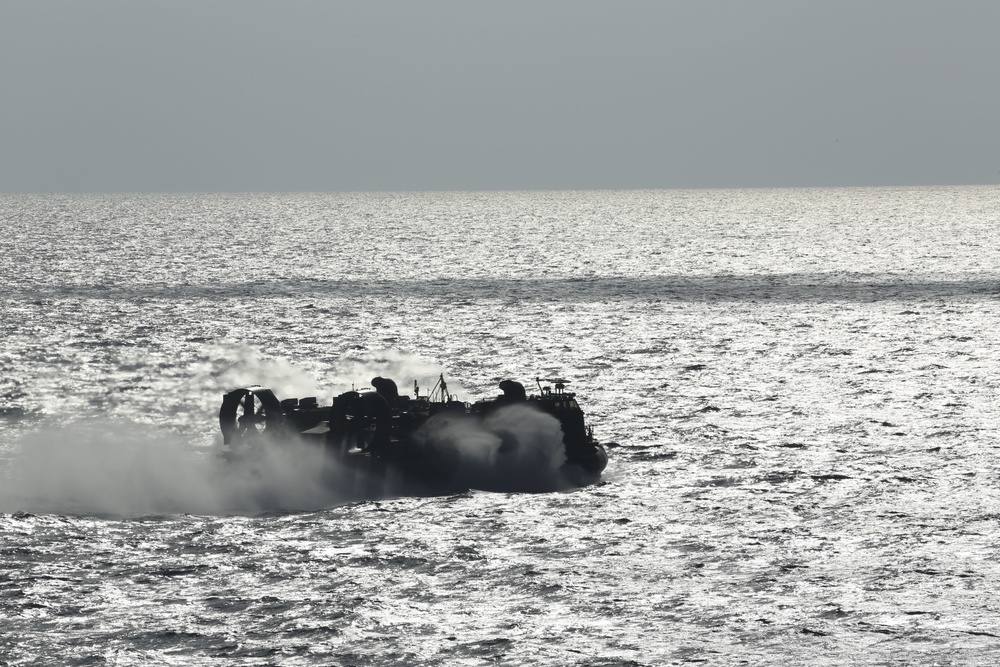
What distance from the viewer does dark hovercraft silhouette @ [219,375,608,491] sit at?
5181 cm

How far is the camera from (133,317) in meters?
124

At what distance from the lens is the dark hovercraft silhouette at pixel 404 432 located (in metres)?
51.8

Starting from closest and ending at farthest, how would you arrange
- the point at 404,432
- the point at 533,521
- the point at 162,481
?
1. the point at 533,521
2. the point at 404,432
3. the point at 162,481

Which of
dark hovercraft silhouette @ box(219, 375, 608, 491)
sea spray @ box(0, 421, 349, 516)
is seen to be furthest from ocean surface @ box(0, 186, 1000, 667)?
dark hovercraft silhouette @ box(219, 375, 608, 491)

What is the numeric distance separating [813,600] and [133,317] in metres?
97.9

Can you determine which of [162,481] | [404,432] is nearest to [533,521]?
[404,432]

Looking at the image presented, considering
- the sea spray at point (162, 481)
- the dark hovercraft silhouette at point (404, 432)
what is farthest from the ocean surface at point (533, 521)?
the dark hovercraft silhouette at point (404, 432)

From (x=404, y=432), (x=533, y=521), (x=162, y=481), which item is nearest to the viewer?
(x=533, y=521)

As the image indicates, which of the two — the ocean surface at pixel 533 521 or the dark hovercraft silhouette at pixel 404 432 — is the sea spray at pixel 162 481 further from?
the dark hovercraft silhouette at pixel 404 432

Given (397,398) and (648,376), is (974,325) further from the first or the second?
(397,398)

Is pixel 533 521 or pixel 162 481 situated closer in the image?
pixel 533 521

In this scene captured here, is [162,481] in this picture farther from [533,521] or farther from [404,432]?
[533,521]

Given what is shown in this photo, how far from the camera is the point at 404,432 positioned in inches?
2085

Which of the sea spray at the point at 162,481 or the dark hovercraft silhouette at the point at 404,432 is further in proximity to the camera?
the dark hovercraft silhouette at the point at 404,432
